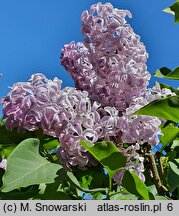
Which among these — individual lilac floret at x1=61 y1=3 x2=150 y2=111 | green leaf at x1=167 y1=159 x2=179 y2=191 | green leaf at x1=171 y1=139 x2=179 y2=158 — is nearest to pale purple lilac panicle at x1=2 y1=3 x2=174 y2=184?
individual lilac floret at x1=61 y1=3 x2=150 y2=111

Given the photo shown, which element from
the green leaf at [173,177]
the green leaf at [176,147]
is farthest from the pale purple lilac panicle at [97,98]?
the green leaf at [176,147]

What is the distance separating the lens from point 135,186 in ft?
3.48

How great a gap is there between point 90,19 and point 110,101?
22 cm

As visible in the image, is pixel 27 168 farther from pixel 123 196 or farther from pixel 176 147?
pixel 176 147

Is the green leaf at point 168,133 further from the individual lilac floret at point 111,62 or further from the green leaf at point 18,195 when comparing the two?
the green leaf at point 18,195

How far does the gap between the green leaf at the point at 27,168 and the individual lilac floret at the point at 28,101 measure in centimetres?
7

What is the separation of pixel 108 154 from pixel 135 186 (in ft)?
0.28

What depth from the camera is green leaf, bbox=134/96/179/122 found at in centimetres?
105

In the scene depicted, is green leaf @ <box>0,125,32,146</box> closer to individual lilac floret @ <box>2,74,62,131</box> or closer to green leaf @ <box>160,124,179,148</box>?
individual lilac floret @ <box>2,74,62,131</box>

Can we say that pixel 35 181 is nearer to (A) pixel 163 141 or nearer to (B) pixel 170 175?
(B) pixel 170 175

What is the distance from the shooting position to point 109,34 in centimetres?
125

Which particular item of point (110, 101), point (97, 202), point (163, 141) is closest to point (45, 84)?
Answer: point (110, 101)

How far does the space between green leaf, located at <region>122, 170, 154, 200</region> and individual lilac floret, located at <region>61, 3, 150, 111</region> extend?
21 cm

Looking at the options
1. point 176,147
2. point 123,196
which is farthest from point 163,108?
point 176,147
